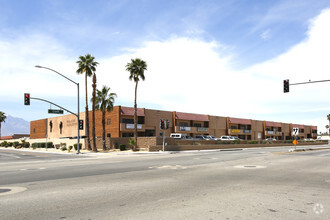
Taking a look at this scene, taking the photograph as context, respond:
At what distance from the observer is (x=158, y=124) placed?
60.4m

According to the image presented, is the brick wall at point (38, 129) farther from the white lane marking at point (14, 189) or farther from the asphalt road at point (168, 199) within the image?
the asphalt road at point (168, 199)

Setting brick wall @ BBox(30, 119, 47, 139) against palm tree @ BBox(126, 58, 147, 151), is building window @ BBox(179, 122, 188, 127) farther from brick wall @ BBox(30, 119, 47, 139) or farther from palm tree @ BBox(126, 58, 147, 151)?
brick wall @ BBox(30, 119, 47, 139)

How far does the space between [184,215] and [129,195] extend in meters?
2.51

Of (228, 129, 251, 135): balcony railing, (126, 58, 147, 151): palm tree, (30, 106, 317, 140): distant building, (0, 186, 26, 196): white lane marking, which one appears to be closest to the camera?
(0, 186, 26, 196): white lane marking

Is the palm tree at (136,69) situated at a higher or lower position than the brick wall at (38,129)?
higher

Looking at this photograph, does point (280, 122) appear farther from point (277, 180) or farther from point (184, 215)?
point (184, 215)

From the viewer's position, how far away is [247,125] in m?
82.4

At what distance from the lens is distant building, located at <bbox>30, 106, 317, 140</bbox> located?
56.5 metres

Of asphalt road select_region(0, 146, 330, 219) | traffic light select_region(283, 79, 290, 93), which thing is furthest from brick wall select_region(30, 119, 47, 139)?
asphalt road select_region(0, 146, 330, 219)

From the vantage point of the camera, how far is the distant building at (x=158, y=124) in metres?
56.5

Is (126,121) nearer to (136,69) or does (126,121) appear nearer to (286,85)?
(136,69)

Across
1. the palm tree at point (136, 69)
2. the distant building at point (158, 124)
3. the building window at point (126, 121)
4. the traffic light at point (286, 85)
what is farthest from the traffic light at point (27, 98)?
the traffic light at point (286, 85)

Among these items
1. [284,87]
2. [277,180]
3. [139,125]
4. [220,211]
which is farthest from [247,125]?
[220,211]

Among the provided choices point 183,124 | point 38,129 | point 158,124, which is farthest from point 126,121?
point 38,129
